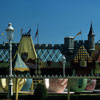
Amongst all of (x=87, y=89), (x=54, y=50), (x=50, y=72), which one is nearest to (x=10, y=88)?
(x=87, y=89)

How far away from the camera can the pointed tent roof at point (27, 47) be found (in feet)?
138

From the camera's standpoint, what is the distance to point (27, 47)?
4244 centimetres

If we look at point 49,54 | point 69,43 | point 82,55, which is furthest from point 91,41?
point 49,54

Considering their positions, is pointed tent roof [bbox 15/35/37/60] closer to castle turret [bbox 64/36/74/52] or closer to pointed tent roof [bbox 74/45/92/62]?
castle turret [bbox 64/36/74/52]

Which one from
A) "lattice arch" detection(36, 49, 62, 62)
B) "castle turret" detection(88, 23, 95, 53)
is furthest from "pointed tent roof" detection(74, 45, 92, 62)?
"castle turret" detection(88, 23, 95, 53)

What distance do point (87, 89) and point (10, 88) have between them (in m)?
9.54

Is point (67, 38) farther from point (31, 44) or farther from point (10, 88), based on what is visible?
point (10, 88)

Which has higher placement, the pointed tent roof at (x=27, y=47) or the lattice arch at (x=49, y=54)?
the pointed tent roof at (x=27, y=47)

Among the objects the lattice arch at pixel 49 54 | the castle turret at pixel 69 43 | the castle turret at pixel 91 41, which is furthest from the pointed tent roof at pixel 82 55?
the castle turret at pixel 69 43

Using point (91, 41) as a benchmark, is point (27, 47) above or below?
below

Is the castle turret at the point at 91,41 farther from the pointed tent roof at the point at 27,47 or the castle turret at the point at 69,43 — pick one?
the pointed tent roof at the point at 27,47

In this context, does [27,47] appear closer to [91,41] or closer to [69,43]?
[69,43]

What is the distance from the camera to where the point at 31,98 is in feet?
63.1

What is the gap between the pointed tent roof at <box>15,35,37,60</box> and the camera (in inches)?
1657
